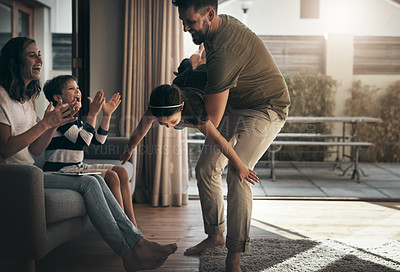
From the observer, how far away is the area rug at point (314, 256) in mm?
2102

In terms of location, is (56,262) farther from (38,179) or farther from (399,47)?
(399,47)

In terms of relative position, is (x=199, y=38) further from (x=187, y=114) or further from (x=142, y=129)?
(x=142, y=129)

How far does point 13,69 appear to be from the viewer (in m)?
2.04

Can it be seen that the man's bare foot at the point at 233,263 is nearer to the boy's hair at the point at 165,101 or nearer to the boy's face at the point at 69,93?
the boy's hair at the point at 165,101

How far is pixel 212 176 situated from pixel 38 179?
889 mm

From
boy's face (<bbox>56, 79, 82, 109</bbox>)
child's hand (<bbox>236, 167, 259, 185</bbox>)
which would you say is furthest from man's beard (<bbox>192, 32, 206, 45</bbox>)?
boy's face (<bbox>56, 79, 82, 109</bbox>)

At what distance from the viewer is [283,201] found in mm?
3746

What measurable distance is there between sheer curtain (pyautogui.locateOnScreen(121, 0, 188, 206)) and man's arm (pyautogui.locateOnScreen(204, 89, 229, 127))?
5.56 ft

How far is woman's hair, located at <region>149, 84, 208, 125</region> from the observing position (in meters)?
1.83

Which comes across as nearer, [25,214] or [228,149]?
[25,214]

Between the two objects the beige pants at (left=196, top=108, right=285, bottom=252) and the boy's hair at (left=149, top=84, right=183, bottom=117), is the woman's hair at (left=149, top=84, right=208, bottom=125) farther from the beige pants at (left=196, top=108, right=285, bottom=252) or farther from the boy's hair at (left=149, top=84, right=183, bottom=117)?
the beige pants at (left=196, top=108, right=285, bottom=252)

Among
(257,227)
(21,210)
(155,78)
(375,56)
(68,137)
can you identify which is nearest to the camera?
(21,210)

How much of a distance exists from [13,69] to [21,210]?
2.33 ft

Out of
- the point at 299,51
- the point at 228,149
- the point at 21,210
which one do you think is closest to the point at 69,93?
the point at 21,210
